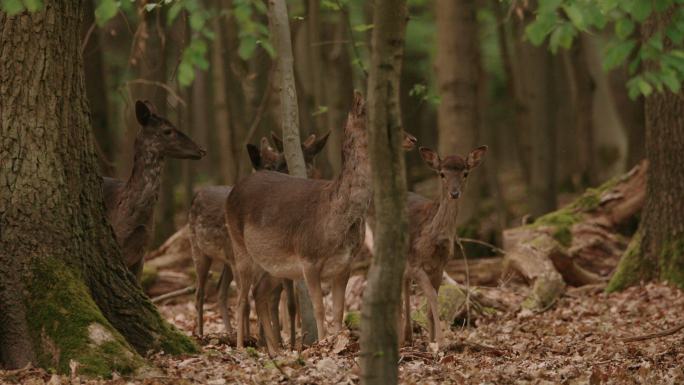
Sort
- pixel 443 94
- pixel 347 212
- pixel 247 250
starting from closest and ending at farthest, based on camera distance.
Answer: pixel 347 212
pixel 247 250
pixel 443 94

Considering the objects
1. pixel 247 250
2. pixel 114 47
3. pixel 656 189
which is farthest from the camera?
pixel 114 47

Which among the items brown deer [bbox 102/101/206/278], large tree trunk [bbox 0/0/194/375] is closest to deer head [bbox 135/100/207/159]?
brown deer [bbox 102/101/206/278]

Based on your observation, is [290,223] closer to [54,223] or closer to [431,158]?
[431,158]

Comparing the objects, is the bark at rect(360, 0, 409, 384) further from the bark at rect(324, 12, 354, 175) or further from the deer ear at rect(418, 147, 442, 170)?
the bark at rect(324, 12, 354, 175)

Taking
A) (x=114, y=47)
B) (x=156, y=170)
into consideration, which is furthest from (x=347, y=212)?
(x=114, y=47)

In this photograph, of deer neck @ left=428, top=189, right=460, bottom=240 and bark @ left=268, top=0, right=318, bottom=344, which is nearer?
bark @ left=268, top=0, right=318, bottom=344

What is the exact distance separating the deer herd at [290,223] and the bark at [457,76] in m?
3.11

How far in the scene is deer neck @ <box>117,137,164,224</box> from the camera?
11328 mm

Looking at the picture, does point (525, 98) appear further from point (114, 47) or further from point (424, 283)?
point (114, 47)

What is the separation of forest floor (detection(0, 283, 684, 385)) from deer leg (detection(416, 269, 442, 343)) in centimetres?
19

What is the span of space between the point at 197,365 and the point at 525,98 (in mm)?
14080

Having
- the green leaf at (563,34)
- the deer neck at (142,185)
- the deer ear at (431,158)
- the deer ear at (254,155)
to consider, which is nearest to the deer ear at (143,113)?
the deer neck at (142,185)

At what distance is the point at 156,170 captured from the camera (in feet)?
38.1

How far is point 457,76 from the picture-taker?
15.3 meters
